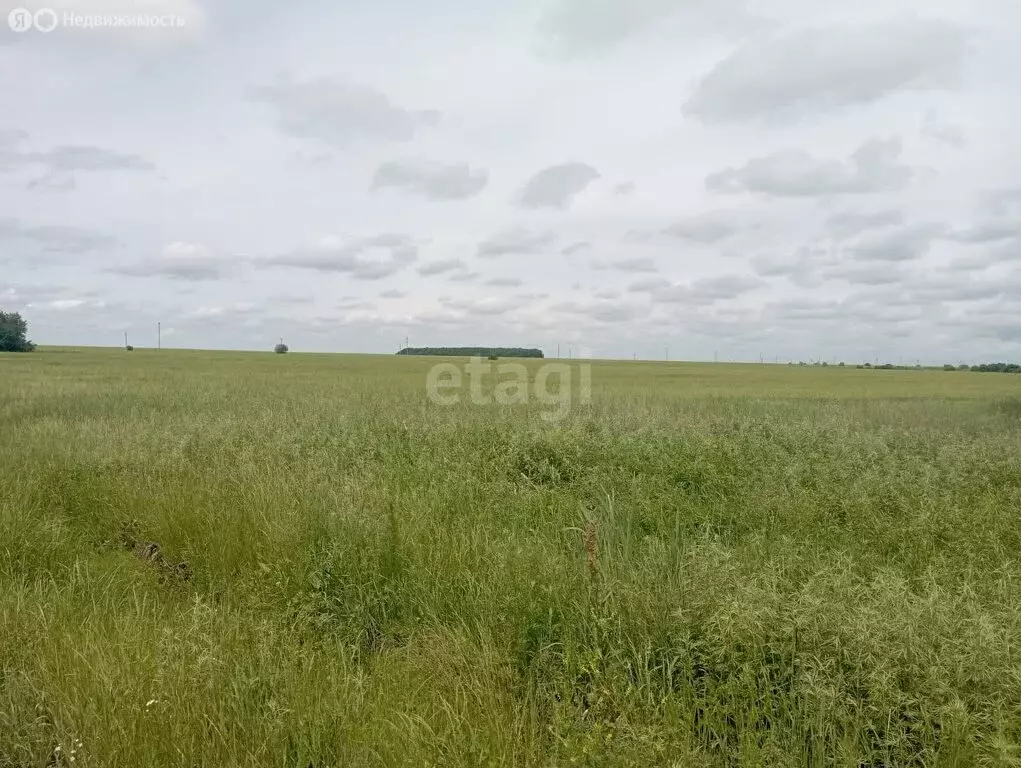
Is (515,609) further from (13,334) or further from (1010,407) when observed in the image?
(13,334)

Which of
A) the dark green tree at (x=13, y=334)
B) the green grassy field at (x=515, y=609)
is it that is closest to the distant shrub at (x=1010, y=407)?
the green grassy field at (x=515, y=609)

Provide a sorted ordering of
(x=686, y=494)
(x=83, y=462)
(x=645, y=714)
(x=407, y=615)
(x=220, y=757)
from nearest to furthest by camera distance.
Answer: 1. (x=220, y=757)
2. (x=645, y=714)
3. (x=407, y=615)
4. (x=686, y=494)
5. (x=83, y=462)

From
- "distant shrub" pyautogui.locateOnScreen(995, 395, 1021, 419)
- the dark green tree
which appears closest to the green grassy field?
"distant shrub" pyautogui.locateOnScreen(995, 395, 1021, 419)

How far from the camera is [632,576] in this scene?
159 inches

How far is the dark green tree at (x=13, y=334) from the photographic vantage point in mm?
77000

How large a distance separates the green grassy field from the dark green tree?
90983 mm

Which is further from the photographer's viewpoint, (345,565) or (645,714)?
(345,565)

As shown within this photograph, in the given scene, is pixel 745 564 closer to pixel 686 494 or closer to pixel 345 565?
pixel 686 494

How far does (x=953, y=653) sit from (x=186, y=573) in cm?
581

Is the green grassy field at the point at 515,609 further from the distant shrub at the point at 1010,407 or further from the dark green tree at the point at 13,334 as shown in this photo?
the dark green tree at the point at 13,334

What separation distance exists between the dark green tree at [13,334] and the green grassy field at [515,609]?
9098cm

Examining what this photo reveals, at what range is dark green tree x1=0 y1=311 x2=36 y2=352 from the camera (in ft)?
253

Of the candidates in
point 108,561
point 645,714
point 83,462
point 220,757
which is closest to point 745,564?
point 645,714

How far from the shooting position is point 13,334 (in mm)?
78250
